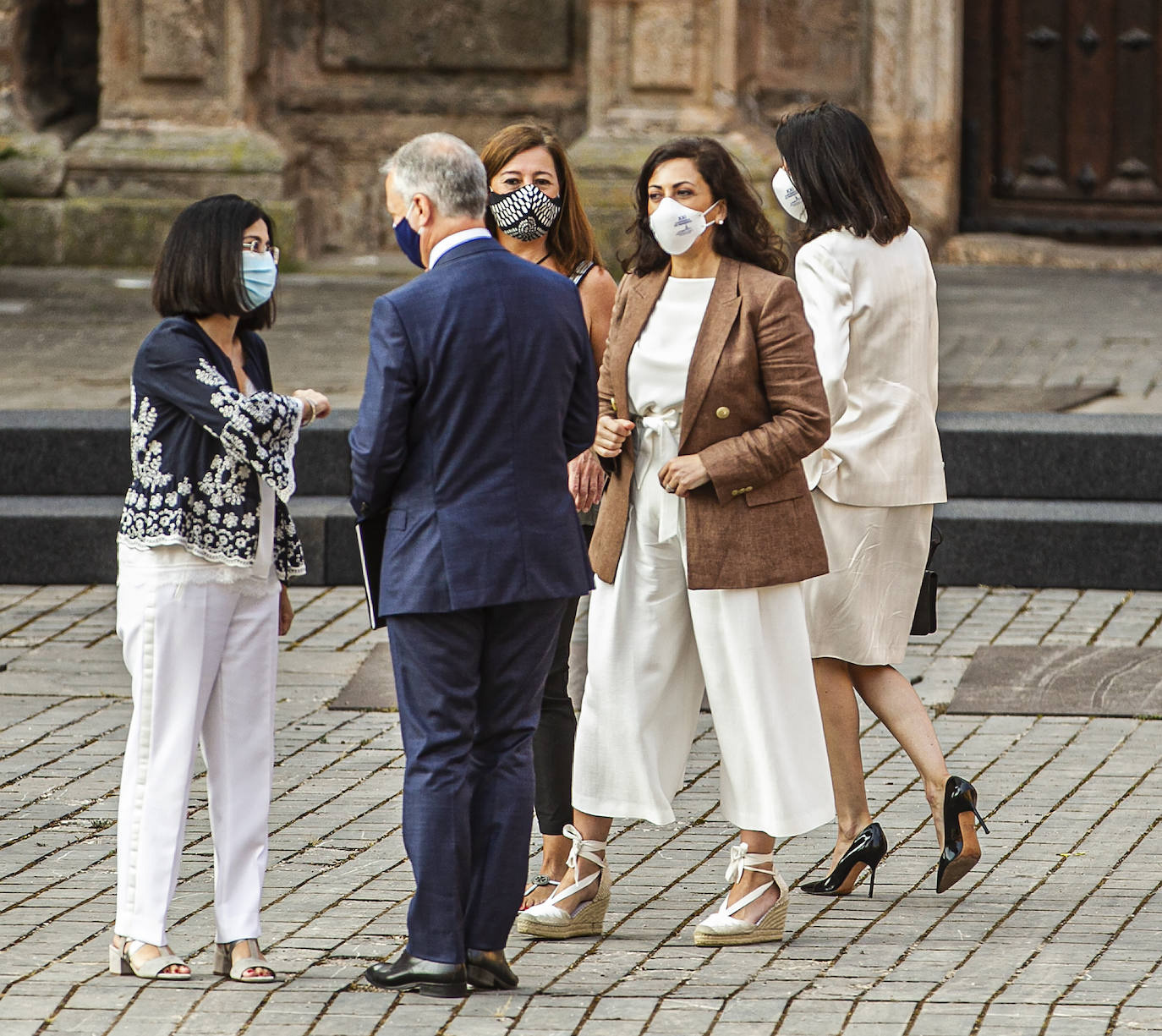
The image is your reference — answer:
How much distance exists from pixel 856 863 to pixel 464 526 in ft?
4.92


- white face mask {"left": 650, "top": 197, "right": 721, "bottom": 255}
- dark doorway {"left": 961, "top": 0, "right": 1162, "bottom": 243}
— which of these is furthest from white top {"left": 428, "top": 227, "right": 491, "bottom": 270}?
dark doorway {"left": 961, "top": 0, "right": 1162, "bottom": 243}

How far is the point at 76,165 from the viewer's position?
44.0 feet

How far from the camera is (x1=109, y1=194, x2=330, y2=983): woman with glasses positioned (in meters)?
4.30

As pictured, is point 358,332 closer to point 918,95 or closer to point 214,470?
point 918,95

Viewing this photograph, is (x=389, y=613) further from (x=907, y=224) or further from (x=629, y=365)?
(x=907, y=224)

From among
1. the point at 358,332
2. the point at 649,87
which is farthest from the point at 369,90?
the point at 358,332

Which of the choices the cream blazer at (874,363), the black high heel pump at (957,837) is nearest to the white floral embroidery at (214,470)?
the cream blazer at (874,363)

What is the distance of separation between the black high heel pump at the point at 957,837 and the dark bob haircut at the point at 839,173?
1.31m

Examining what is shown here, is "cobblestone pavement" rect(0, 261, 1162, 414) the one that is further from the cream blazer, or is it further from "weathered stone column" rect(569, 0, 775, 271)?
the cream blazer

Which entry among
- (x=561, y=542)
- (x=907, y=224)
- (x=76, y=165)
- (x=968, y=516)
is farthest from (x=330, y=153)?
(x=561, y=542)

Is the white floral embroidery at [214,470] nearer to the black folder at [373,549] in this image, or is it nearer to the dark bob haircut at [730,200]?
the black folder at [373,549]

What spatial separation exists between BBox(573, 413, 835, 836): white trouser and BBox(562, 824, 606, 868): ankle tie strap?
0.07 meters

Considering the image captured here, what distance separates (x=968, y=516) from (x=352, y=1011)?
489cm

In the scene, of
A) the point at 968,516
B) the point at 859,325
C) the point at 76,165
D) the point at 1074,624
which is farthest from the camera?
the point at 76,165
